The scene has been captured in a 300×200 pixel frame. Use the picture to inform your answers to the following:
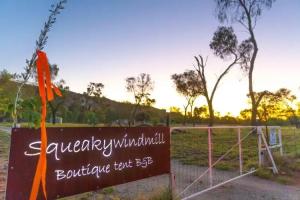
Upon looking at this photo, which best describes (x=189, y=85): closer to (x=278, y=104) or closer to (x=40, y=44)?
(x=278, y=104)

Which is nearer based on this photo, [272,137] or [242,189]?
[242,189]

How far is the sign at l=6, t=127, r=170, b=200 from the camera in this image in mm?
2352

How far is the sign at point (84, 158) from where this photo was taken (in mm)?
2352

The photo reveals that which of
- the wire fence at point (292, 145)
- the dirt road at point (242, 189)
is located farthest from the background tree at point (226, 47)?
the dirt road at point (242, 189)

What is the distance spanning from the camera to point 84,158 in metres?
2.99

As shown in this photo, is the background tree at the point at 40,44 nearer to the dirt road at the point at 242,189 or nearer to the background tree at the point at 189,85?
the dirt road at the point at 242,189

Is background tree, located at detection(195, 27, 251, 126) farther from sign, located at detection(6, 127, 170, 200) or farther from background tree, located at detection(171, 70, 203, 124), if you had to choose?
sign, located at detection(6, 127, 170, 200)

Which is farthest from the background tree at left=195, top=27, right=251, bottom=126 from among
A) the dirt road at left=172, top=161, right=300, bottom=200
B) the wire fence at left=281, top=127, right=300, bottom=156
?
the dirt road at left=172, top=161, right=300, bottom=200

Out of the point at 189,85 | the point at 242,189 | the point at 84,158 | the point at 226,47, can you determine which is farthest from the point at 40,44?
the point at 189,85

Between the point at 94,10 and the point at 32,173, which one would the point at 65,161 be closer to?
the point at 32,173

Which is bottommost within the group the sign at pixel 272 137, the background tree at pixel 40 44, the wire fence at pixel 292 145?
the wire fence at pixel 292 145

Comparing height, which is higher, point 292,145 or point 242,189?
point 292,145

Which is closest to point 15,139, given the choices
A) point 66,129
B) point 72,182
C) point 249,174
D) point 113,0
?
point 66,129

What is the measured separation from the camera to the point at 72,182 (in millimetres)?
2877
